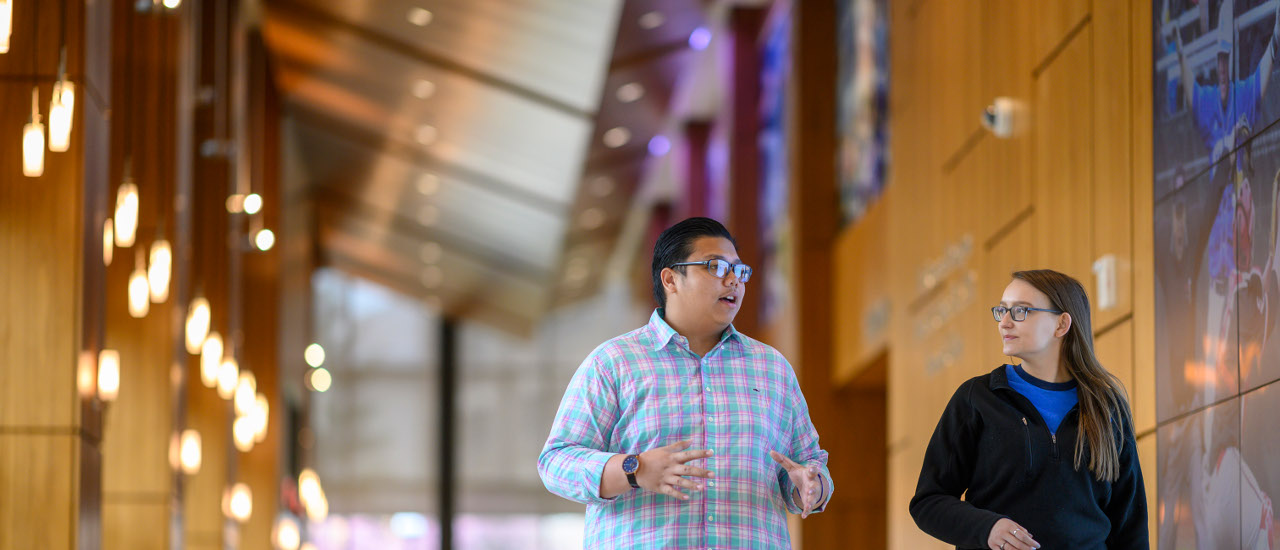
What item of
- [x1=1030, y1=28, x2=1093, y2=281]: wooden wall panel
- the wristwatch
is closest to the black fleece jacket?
the wristwatch

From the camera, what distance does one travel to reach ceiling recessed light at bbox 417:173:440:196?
629 inches

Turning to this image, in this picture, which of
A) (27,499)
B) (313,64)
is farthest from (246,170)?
(27,499)

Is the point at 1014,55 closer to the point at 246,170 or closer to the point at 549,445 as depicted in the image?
the point at 549,445

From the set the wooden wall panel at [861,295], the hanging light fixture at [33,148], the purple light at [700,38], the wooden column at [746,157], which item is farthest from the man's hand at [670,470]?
the wooden column at [746,157]

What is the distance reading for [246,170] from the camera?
13.1 m

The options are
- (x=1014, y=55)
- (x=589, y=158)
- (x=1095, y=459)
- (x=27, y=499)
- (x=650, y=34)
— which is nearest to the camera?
(x=1095, y=459)

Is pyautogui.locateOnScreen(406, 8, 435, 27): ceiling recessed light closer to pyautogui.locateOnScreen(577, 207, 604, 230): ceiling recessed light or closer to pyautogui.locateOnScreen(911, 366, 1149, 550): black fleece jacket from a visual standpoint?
pyautogui.locateOnScreen(577, 207, 604, 230): ceiling recessed light

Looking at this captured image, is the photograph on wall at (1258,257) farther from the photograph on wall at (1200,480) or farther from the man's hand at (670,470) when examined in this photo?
the man's hand at (670,470)

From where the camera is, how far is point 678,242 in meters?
3.20

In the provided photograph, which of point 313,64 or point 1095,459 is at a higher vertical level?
point 313,64

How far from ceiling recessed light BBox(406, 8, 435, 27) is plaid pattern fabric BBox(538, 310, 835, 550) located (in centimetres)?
819

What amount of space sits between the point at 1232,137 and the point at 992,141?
2544 mm

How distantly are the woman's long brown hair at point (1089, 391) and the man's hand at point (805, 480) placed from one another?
1.67 ft

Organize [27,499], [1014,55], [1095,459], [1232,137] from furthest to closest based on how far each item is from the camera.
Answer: [1014,55]
[27,499]
[1232,137]
[1095,459]
